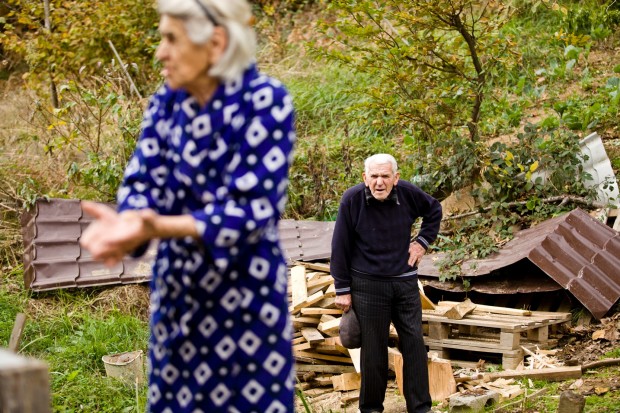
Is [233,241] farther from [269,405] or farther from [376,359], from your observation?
[376,359]

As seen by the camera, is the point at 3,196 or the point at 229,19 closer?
the point at 229,19

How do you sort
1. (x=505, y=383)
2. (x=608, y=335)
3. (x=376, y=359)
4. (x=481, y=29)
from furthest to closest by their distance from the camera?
1. (x=481, y=29)
2. (x=608, y=335)
3. (x=505, y=383)
4. (x=376, y=359)

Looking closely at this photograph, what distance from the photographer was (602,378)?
639 centimetres

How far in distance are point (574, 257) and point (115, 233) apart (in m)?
6.32

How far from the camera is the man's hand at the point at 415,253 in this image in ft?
20.3

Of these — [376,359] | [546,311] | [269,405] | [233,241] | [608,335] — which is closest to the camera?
[233,241]

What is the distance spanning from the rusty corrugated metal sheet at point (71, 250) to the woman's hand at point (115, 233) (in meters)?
6.28

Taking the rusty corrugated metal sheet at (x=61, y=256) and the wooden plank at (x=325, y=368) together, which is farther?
the rusty corrugated metal sheet at (x=61, y=256)

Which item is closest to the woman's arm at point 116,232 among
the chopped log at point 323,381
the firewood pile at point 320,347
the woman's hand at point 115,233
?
the woman's hand at point 115,233

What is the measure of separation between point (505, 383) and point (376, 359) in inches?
47.3

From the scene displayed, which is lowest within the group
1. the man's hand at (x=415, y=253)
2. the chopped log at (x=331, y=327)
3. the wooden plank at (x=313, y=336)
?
the wooden plank at (x=313, y=336)

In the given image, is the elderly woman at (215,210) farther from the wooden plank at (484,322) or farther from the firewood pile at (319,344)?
the wooden plank at (484,322)

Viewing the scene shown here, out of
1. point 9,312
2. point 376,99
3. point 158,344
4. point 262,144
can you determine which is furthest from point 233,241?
point 376,99

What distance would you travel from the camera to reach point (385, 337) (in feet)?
20.2
